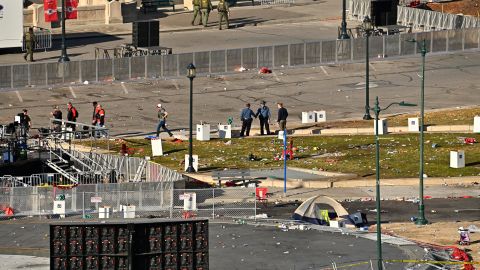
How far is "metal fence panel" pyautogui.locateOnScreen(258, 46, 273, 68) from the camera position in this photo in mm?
90188

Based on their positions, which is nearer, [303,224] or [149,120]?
[303,224]

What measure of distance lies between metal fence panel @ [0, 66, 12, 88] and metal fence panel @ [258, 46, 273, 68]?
12491 millimetres

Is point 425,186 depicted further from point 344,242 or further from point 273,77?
point 273,77

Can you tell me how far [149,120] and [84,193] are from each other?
2083cm

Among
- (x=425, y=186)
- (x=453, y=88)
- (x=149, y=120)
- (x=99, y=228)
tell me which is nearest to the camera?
(x=99, y=228)

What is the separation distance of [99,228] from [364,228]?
47.8 feet

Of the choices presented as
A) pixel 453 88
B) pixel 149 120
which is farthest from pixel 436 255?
pixel 453 88

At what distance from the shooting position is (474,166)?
68688 millimetres

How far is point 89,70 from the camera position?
8644 centimetres

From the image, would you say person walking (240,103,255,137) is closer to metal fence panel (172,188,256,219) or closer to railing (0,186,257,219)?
metal fence panel (172,188,256,219)

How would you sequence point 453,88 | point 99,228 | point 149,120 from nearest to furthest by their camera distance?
point 99,228 → point 149,120 → point 453,88

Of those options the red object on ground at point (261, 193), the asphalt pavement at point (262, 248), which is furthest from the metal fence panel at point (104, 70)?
the asphalt pavement at point (262, 248)

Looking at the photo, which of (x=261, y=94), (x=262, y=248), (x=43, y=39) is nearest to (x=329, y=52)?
(x=261, y=94)

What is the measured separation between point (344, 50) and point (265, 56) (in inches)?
164
